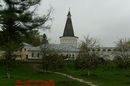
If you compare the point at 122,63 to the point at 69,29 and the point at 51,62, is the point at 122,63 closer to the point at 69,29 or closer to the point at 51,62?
the point at 51,62

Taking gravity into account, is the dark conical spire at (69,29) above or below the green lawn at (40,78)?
above

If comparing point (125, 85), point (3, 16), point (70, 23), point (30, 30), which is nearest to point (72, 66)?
point (30, 30)

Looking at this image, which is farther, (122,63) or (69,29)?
(69,29)

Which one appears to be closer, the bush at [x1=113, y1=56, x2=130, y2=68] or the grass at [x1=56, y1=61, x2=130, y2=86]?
the grass at [x1=56, y1=61, x2=130, y2=86]

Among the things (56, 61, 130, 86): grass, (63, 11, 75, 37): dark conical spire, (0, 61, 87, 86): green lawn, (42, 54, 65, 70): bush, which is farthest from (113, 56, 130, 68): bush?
(63, 11, 75, 37): dark conical spire

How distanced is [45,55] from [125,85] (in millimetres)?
22272

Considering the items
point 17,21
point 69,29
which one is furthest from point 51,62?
point 69,29

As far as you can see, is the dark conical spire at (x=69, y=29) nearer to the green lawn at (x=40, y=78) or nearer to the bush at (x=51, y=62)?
the bush at (x=51, y=62)

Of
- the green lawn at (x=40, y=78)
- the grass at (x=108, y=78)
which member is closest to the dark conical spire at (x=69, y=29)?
the grass at (x=108, y=78)

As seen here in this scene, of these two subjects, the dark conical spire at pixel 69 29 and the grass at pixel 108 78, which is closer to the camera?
the grass at pixel 108 78

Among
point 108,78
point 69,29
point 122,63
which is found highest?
point 69,29

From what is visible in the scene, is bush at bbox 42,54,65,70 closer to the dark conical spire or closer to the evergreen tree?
the evergreen tree

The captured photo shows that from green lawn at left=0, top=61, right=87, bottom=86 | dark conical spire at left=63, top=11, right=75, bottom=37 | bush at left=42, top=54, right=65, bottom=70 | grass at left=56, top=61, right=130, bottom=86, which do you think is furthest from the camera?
dark conical spire at left=63, top=11, right=75, bottom=37

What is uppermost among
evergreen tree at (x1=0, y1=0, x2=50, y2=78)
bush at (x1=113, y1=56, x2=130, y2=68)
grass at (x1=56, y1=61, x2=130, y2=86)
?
evergreen tree at (x1=0, y1=0, x2=50, y2=78)
